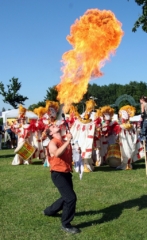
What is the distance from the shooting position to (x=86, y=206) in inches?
254

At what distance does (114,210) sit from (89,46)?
354 cm

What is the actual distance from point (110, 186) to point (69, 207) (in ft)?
10.6

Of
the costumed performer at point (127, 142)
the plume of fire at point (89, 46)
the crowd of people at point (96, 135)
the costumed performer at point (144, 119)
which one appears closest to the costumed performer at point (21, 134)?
the crowd of people at point (96, 135)

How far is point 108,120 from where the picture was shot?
11.6 metres

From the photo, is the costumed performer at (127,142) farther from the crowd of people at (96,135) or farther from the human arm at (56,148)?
the human arm at (56,148)

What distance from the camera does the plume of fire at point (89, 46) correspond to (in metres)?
7.12

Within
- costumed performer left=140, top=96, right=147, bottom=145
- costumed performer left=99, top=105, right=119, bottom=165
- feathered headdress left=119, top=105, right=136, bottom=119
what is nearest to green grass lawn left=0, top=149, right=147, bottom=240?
costumed performer left=140, top=96, right=147, bottom=145

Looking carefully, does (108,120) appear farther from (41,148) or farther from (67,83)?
(67,83)

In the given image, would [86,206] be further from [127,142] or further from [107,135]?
[107,135]

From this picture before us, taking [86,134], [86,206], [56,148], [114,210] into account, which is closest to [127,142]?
[86,134]

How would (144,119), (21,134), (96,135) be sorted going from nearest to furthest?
(144,119), (96,135), (21,134)

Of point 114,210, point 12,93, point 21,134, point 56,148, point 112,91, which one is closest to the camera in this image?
point 56,148

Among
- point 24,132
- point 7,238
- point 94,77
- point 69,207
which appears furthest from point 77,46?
point 24,132

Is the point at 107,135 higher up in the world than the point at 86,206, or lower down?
higher up
